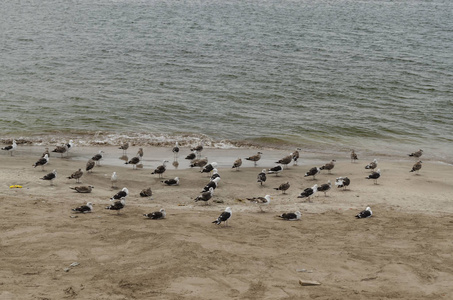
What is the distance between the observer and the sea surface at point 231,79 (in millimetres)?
29266

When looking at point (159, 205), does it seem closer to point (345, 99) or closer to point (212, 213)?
point (212, 213)

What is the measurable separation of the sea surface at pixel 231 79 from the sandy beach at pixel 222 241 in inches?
311

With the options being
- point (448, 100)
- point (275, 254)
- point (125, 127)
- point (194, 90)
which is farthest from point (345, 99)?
point (275, 254)

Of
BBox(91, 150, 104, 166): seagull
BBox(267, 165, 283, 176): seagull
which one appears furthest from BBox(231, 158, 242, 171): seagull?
BBox(91, 150, 104, 166): seagull

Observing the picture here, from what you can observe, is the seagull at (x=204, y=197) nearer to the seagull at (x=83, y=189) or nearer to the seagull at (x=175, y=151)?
the seagull at (x=83, y=189)

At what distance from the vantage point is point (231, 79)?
38.6 meters

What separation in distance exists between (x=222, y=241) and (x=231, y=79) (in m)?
25.9

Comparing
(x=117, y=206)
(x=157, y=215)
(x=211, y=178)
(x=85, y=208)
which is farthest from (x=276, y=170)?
(x=85, y=208)

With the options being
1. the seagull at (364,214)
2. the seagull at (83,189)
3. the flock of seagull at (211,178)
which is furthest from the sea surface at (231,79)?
the seagull at (364,214)

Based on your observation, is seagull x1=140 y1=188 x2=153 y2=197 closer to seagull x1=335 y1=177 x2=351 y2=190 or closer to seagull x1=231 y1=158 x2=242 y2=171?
seagull x1=231 y1=158 x2=242 y2=171

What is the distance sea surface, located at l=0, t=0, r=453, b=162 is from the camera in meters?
29.3

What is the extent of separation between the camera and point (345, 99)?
35562 mm

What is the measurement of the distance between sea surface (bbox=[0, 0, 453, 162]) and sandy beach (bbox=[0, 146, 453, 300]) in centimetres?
790

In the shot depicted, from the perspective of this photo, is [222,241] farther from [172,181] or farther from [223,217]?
[172,181]
